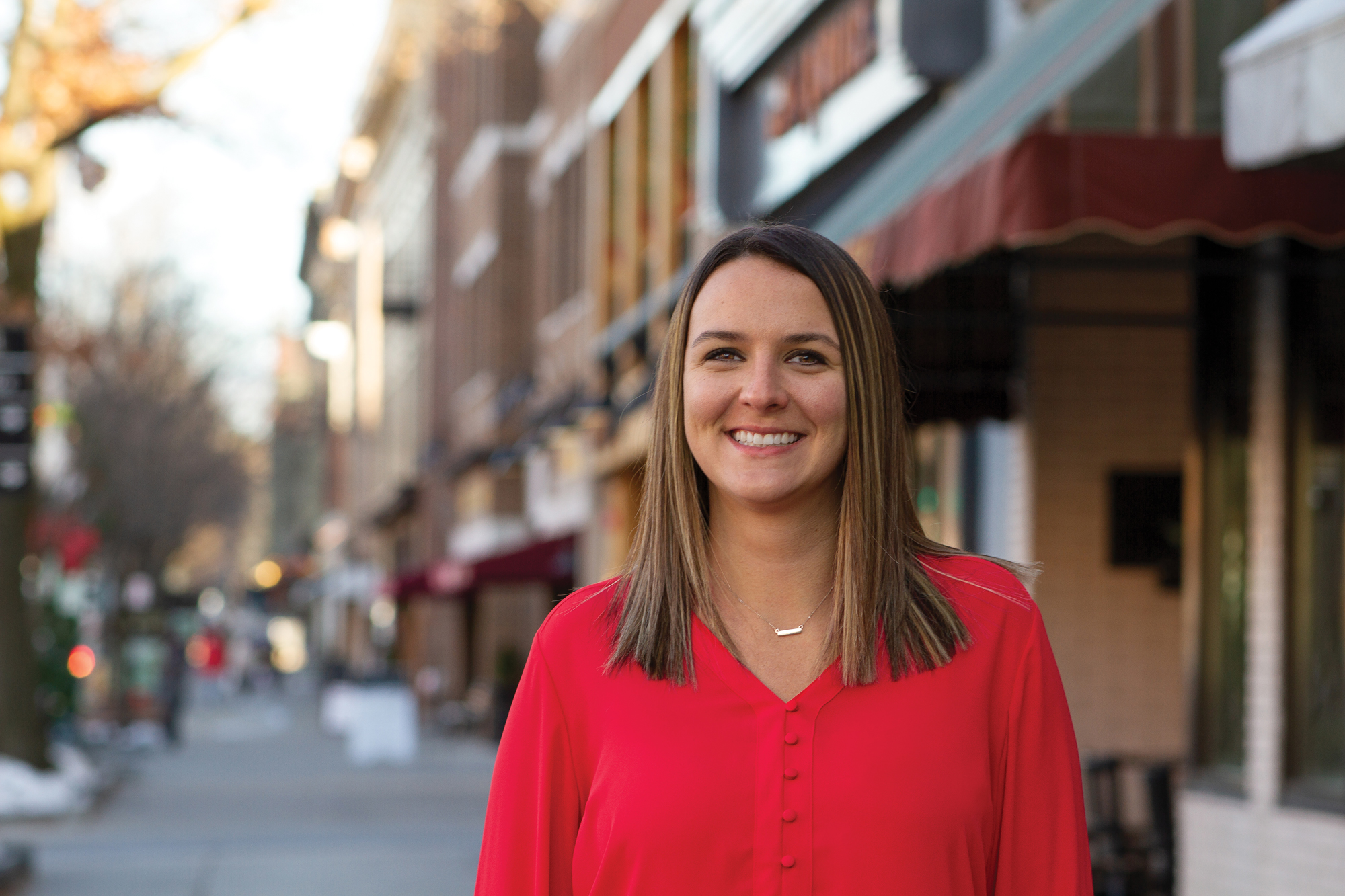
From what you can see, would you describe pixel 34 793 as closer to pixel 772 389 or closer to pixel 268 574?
pixel 772 389

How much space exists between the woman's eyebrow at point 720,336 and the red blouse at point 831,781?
0.38m

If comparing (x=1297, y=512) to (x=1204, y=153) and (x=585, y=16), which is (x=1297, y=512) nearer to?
(x=1204, y=153)

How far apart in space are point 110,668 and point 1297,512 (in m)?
29.5

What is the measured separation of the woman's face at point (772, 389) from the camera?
248 centimetres

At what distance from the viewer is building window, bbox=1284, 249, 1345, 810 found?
757 cm

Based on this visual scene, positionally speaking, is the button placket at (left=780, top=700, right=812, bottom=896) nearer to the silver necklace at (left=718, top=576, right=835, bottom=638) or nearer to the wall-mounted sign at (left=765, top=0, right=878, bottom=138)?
the silver necklace at (left=718, top=576, right=835, bottom=638)

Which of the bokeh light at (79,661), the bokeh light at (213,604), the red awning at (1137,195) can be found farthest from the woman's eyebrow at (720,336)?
the bokeh light at (213,604)

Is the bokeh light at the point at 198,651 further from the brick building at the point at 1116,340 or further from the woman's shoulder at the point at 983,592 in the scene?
the woman's shoulder at the point at 983,592

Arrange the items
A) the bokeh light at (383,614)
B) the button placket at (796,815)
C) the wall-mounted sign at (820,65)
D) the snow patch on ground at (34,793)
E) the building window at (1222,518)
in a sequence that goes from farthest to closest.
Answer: the bokeh light at (383,614) → the snow patch on ground at (34,793) → the wall-mounted sign at (820,65) → the building window at (1222,518) → the button placket at (796,815)

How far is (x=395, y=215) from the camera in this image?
5084 cm

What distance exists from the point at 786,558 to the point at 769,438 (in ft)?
0.55

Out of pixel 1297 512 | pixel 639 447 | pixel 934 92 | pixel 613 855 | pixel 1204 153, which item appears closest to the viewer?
pixel 613 855

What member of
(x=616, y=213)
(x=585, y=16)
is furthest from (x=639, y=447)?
(x=585, y=16)

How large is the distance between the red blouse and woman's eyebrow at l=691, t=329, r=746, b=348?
1.26ft
